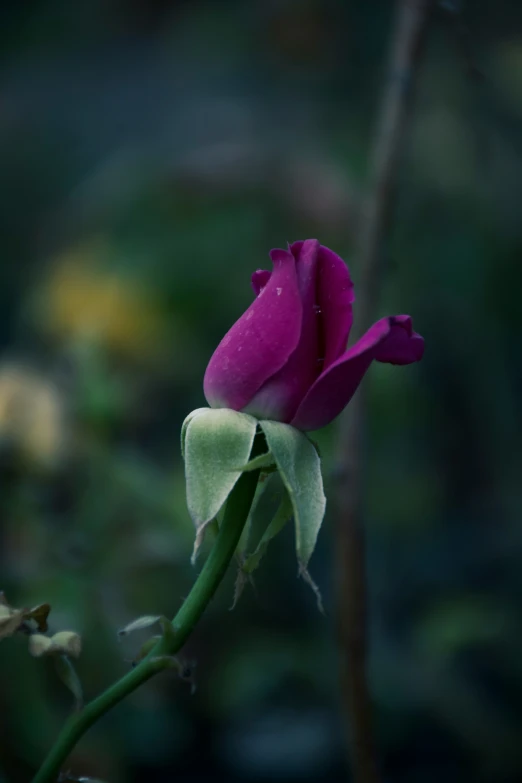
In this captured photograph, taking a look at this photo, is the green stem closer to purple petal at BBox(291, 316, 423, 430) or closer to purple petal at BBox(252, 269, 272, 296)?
purple petal at BBox(291, 316, 423, 430)

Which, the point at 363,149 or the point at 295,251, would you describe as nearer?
the point at 295,251

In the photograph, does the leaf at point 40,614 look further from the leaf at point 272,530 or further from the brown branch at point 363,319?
the brown branch at point 363,319

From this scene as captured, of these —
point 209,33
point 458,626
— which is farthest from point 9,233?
point 458,626

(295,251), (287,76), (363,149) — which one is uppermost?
(287,76)

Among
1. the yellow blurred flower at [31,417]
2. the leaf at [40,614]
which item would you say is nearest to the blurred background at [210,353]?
the yellow blurred flower at [31,417]

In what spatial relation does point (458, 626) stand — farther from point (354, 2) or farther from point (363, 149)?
point (354, 2)

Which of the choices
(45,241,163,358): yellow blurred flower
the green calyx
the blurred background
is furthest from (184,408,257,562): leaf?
(45,241,163,358): yellow blurred flower
